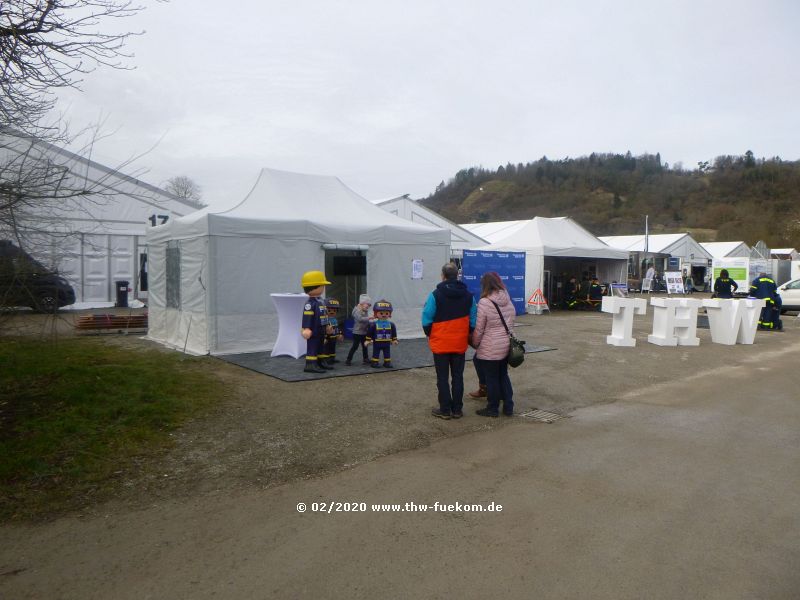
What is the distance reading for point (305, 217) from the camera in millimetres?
11414

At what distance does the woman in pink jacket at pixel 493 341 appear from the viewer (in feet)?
21.4

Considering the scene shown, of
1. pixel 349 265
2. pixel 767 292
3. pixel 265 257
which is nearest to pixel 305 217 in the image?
pixel 265 257

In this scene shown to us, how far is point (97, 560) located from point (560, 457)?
3779mm

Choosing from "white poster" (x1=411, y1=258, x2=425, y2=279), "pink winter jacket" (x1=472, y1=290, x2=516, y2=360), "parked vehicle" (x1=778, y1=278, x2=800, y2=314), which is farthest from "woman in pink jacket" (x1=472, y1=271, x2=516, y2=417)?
"parked vehicle" (x1=778, y1=278, x2=800, y2=314)

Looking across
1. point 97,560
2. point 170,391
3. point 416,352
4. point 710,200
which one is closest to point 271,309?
point 416,352

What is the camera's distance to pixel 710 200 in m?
97.1

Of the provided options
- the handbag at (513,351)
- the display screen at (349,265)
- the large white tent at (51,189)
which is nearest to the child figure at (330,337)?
the handbag at (513,351)

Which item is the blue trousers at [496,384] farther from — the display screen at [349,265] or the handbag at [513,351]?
the display screen at [349,265]

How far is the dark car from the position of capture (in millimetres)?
5719

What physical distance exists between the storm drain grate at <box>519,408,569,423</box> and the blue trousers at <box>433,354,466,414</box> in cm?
86

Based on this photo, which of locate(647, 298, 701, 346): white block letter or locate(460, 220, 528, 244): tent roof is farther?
locate(460, 220, 528, 244): tent roof

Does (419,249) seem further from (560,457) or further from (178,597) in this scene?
(178,597)

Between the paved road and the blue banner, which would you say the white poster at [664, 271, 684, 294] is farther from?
the paved road

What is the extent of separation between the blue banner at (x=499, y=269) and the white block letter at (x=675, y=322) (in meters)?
6.60
